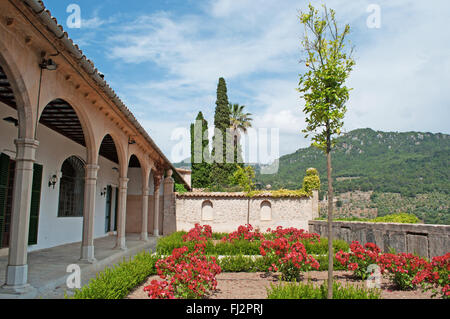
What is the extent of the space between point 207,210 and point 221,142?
11954 millimetres

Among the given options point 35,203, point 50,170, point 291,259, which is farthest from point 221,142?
point 291,259

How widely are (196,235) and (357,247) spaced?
15.3 ft

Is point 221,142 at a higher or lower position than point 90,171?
higher

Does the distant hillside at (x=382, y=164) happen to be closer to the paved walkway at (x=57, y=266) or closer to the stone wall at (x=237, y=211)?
the stone wall at (x=237, y=211)

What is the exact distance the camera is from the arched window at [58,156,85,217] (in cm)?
1186

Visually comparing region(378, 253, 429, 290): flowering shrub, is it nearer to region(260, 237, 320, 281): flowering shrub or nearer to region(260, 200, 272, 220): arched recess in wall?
region(260, 237, 320, 281): flowering shrub

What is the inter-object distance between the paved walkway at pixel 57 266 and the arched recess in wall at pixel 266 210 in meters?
9.68

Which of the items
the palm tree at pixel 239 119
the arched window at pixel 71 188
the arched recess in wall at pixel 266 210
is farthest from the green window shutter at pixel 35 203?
the palm tree at pixel 239 119

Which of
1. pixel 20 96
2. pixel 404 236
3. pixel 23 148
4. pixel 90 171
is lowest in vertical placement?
pixel 404 236

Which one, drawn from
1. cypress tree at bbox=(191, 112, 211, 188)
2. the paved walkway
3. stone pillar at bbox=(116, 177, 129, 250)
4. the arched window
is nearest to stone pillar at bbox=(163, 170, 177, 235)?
the arched window

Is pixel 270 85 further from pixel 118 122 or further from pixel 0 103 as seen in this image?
pixel 0 103

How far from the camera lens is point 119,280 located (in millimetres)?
5434

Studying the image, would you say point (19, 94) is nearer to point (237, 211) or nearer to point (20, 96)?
point (20, 96)

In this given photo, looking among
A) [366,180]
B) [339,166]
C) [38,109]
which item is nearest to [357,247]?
[38,109]
